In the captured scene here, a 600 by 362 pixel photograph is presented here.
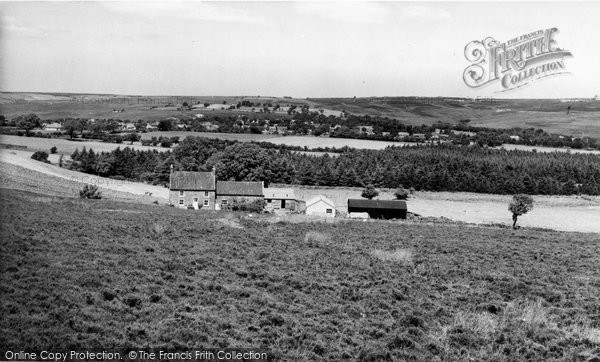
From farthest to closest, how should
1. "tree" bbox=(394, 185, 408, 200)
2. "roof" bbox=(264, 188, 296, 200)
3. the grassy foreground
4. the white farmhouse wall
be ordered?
"tree" bbox=(394, 185, 408, 200) → "roof" bbox=(264, 188, 296, 200) → the white farmhouse wall → the grassy foreground

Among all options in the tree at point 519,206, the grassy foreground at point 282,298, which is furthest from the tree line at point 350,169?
the grassy foreground at point 282,298

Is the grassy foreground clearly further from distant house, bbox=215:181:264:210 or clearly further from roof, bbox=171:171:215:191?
distant house, bbox=215:181:264:210

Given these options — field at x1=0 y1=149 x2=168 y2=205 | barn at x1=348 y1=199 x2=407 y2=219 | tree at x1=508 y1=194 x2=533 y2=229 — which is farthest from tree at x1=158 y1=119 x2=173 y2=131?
tree at x1=508 y1=194 x2=533 y2=229

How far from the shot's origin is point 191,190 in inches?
2564

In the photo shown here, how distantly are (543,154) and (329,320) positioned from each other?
426ft

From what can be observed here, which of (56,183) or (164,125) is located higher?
(164,125)

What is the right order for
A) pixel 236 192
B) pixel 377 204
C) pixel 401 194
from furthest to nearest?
pixel 401 194, pixel 236 192, pixel 377 204

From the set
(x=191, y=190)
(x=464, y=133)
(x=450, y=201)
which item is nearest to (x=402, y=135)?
(x=464, y=133)

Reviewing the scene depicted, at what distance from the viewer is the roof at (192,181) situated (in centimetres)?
6489

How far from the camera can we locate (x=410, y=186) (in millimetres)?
98688

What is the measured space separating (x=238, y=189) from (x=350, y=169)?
3731cm

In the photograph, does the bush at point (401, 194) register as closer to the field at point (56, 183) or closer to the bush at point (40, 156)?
the field at point (56, 183)

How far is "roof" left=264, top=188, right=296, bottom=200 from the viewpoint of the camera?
69.3 meters

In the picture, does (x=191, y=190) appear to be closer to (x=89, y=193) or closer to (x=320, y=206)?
(x=89, y=193)
